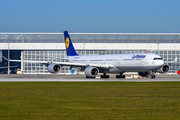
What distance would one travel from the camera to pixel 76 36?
86562mm

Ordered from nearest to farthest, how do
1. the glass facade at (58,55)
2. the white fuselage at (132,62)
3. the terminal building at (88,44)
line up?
the white fuselage at (132,62) → the terminal building at (88,44) → the glass facade at (58,55)

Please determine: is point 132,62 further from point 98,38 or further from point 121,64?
point 98,38

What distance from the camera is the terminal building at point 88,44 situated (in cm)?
8338

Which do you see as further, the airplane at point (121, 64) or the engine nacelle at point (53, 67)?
the engine nacelle at point (53, 67)

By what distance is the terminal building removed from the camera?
83.4 m

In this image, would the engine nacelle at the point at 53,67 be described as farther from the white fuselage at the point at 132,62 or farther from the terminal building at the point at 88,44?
the terminal building at the point at 88,44

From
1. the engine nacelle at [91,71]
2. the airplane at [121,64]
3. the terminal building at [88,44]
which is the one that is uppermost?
the terminal building at [88,44]

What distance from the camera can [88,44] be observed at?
83.6m

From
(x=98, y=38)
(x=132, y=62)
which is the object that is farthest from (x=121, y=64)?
(x=98, y=38)

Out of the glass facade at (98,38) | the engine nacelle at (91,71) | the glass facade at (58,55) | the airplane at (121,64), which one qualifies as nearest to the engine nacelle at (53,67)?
the airplane at (121,64)

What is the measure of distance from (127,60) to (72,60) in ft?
49.3

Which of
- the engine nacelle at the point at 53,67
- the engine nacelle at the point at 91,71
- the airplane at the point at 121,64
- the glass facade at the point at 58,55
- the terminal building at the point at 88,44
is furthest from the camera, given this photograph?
the glass facade at the point at 58,55

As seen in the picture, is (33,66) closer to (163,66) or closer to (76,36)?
(76,36)
